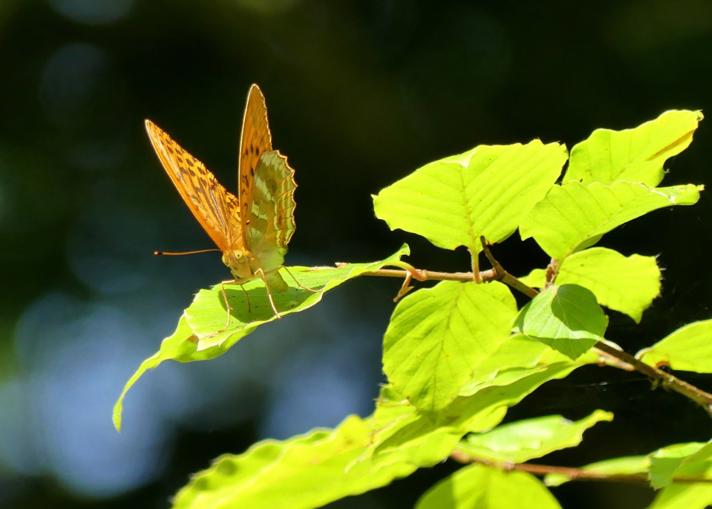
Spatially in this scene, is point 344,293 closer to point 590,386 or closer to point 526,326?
point 590,386

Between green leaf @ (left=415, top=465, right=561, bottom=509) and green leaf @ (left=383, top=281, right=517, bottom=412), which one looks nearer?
green leaf @ (left=383, top=281, right=517, bottom=412)

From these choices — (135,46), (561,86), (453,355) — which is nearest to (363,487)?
(453,355)

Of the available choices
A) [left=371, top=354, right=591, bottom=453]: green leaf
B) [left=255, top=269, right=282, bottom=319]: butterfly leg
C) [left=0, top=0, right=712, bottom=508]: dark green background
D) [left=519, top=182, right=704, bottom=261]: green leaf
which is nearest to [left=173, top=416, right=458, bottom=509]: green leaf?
[left=371, top=354, right=591, bottom=453]: green leaf

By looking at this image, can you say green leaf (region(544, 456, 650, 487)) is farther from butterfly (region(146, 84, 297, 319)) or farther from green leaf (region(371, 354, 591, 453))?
butterfly (region(146, 84, 297, 319))

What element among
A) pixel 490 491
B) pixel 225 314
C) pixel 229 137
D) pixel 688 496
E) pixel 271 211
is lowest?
pixel 688 496

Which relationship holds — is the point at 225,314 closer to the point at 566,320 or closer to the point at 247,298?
the point at 247,298

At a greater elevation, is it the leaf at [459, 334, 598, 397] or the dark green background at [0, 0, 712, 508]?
the dark green background at [0, 0, 712, 508]

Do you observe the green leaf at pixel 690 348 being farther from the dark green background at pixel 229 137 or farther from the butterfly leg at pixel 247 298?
the dark green background at pixel 229 137

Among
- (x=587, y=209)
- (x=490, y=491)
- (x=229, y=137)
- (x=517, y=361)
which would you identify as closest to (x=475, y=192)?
(x=587, y=209)
